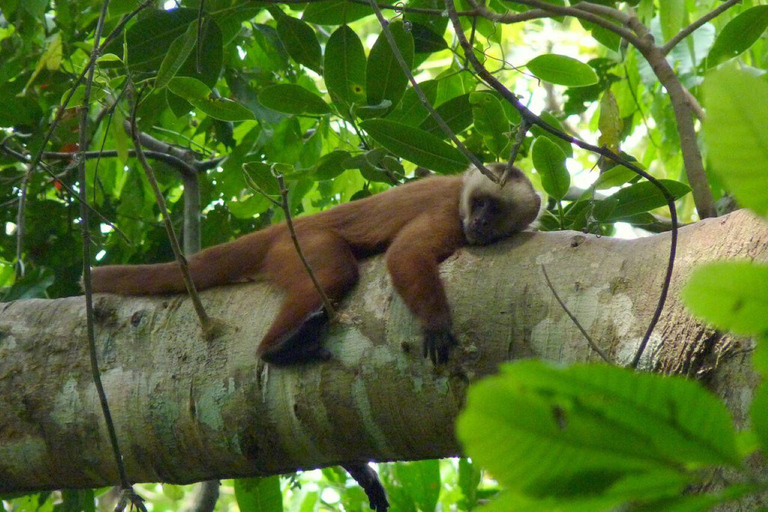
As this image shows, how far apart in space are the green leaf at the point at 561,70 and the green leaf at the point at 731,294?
2.99 metres

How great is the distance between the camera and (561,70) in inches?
138

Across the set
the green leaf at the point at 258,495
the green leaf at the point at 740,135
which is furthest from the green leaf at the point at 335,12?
the green leaf at the point at 740,135

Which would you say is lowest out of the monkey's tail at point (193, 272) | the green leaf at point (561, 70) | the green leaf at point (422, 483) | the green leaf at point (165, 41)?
the green leaf at point (422, 483)

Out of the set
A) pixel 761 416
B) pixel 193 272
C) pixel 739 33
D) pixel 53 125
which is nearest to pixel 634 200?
pixel 739 33

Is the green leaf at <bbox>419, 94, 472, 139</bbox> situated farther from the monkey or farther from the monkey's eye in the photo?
the monkey's eye

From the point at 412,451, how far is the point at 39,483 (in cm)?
156

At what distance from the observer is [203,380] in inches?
115

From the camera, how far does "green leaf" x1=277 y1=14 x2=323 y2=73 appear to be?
→ 3875 mm

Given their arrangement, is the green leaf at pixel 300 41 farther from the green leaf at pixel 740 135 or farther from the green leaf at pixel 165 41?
the green leaf at pixel 740 135

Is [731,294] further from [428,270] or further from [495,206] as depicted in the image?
[495,206]

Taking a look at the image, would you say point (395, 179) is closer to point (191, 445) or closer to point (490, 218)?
point (490, 218)

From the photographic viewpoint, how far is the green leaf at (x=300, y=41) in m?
3.88

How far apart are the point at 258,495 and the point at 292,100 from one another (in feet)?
6.69

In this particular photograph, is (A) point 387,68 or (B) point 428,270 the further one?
(A) point 387,68
